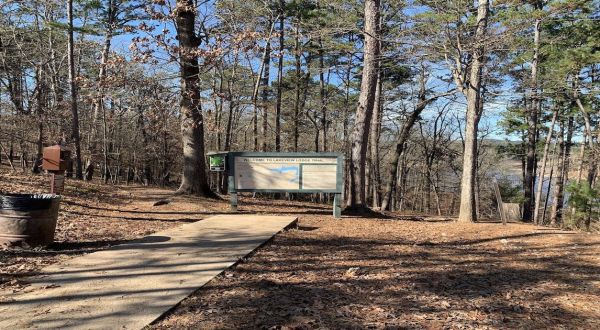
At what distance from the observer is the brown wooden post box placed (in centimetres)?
766

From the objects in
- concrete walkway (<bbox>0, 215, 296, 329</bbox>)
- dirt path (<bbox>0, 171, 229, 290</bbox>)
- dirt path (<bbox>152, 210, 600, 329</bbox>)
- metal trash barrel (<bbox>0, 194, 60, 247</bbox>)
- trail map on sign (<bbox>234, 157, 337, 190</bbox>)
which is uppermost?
trail map on sign (<bbox>234, 157, 337, 190</bbox>)

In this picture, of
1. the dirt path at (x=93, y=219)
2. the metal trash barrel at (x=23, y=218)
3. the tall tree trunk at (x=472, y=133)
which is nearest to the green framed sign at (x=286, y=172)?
the dirt path at (x=93, y=219)

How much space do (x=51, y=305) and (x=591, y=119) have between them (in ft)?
94.9

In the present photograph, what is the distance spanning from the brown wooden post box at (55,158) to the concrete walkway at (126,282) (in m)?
2.46

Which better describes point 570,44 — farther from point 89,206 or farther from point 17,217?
point 17,217

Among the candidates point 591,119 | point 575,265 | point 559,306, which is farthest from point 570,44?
point 559,306

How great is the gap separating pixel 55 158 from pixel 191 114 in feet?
12.1

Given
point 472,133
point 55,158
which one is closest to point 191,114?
point 55,158

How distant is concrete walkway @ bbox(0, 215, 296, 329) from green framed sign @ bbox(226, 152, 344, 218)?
3138 millimetres

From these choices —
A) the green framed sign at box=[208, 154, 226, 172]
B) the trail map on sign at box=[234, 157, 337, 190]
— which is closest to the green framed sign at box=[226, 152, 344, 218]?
the trail map on sign at box=[234, 157, 337, 190]

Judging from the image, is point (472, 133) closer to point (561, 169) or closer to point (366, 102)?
point (366, 102)

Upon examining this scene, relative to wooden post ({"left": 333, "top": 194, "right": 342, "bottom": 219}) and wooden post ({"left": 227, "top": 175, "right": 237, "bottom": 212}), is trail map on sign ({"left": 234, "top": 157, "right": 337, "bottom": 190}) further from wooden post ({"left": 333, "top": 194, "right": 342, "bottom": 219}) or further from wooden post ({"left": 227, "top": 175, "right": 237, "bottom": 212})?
wooden post ({"left": 333, "top": 194, "right": 342, "bottom": 219})

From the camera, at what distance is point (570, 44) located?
814 inches

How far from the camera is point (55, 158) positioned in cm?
777
